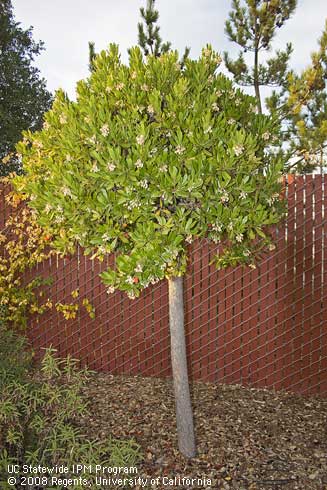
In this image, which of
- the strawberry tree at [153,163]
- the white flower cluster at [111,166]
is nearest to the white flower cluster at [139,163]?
the strawberry tree at [153,163]

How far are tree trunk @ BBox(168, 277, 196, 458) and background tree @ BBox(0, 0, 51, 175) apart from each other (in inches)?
364

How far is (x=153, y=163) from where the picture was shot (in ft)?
7.44

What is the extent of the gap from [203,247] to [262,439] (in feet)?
5.81

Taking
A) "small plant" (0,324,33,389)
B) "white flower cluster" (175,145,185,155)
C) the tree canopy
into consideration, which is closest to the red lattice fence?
"small plant" (0,324,33,389)

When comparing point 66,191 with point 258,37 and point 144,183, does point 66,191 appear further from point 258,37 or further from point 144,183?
point 258,37

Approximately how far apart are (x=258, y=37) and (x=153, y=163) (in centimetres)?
1085

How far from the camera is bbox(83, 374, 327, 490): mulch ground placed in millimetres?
2775

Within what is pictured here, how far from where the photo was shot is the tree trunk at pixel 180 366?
2879 millimetres

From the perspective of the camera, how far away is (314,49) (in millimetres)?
10477

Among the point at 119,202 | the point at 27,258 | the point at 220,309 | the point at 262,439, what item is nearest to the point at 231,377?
the point at 220,309

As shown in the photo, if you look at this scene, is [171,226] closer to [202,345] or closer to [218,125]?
[218,125]

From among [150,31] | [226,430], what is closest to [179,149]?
[226,430]

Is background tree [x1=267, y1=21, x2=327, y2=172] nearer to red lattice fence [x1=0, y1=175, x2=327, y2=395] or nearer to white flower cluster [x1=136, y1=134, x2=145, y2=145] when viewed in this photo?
red lattice fence [x1=0, y1=175, x2=327, y2=395]

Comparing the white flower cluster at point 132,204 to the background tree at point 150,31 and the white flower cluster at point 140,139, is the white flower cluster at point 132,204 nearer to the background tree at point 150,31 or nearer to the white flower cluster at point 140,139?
the white flower cluster at point 140,139
